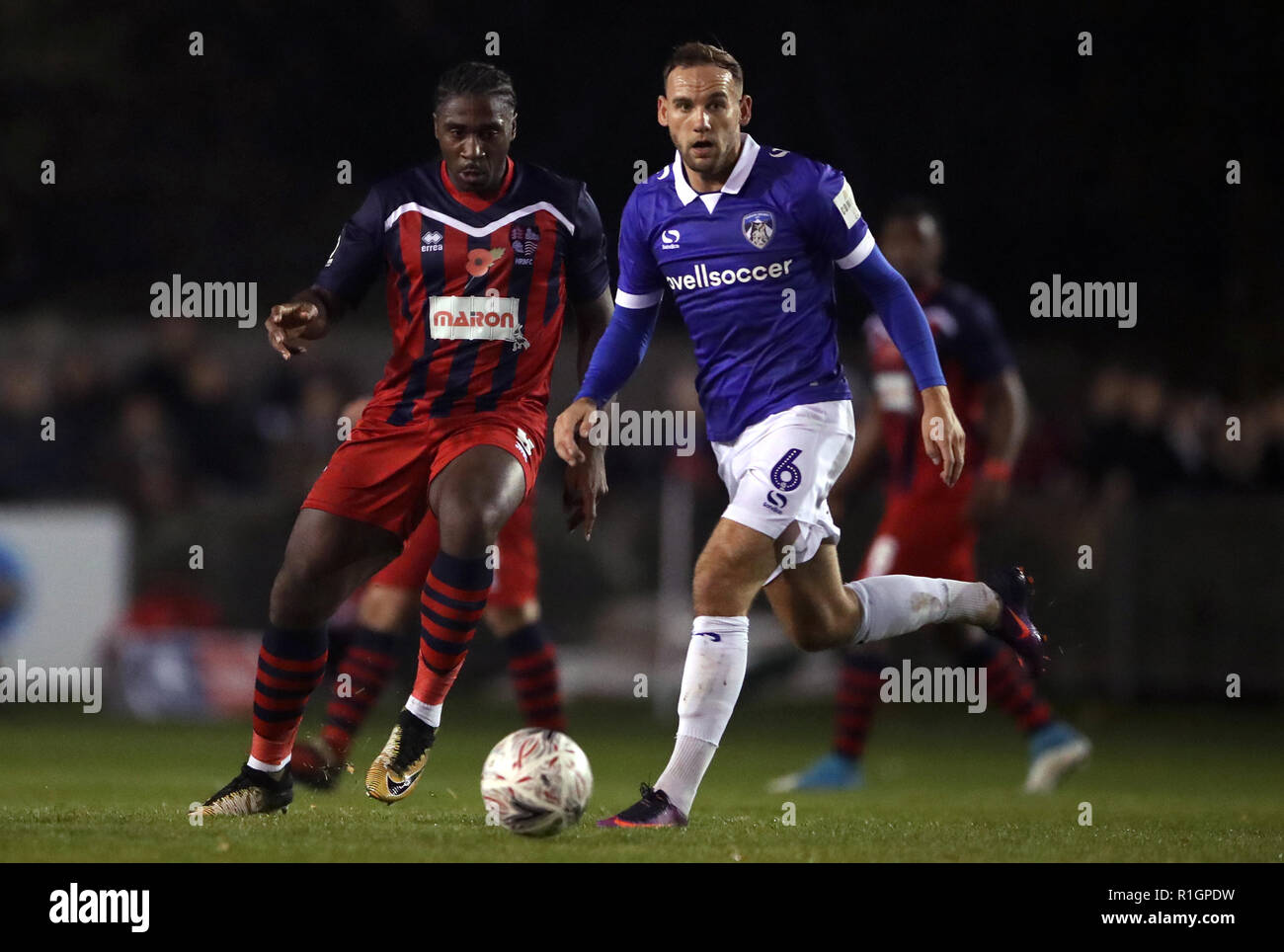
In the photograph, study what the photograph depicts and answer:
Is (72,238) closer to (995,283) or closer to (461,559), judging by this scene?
(995,283)

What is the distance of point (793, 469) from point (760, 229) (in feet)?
2.38

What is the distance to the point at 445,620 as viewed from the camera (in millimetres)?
6297

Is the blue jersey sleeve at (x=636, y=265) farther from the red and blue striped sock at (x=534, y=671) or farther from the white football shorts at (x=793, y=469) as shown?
the red and blue striped sock at (x=534, y=671)

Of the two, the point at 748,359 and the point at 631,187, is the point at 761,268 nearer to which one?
the point at 748,359

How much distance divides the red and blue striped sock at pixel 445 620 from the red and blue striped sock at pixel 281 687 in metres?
0.36

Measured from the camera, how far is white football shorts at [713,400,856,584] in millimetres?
5859

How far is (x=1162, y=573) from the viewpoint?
13.3 metres

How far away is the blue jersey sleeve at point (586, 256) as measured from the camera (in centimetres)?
669

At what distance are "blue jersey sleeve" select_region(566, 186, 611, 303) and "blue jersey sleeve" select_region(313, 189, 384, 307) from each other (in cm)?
65

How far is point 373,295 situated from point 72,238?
101 inches

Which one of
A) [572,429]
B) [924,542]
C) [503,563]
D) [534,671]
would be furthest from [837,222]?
[924,542]

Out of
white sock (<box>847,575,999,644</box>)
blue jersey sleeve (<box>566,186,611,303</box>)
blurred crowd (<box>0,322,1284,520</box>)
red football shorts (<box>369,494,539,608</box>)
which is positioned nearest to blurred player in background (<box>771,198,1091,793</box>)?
red football shorts (<box>369,494,539,608</box>)

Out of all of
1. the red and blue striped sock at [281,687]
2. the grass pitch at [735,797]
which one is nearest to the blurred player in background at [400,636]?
the grass pitch at [735,797]
